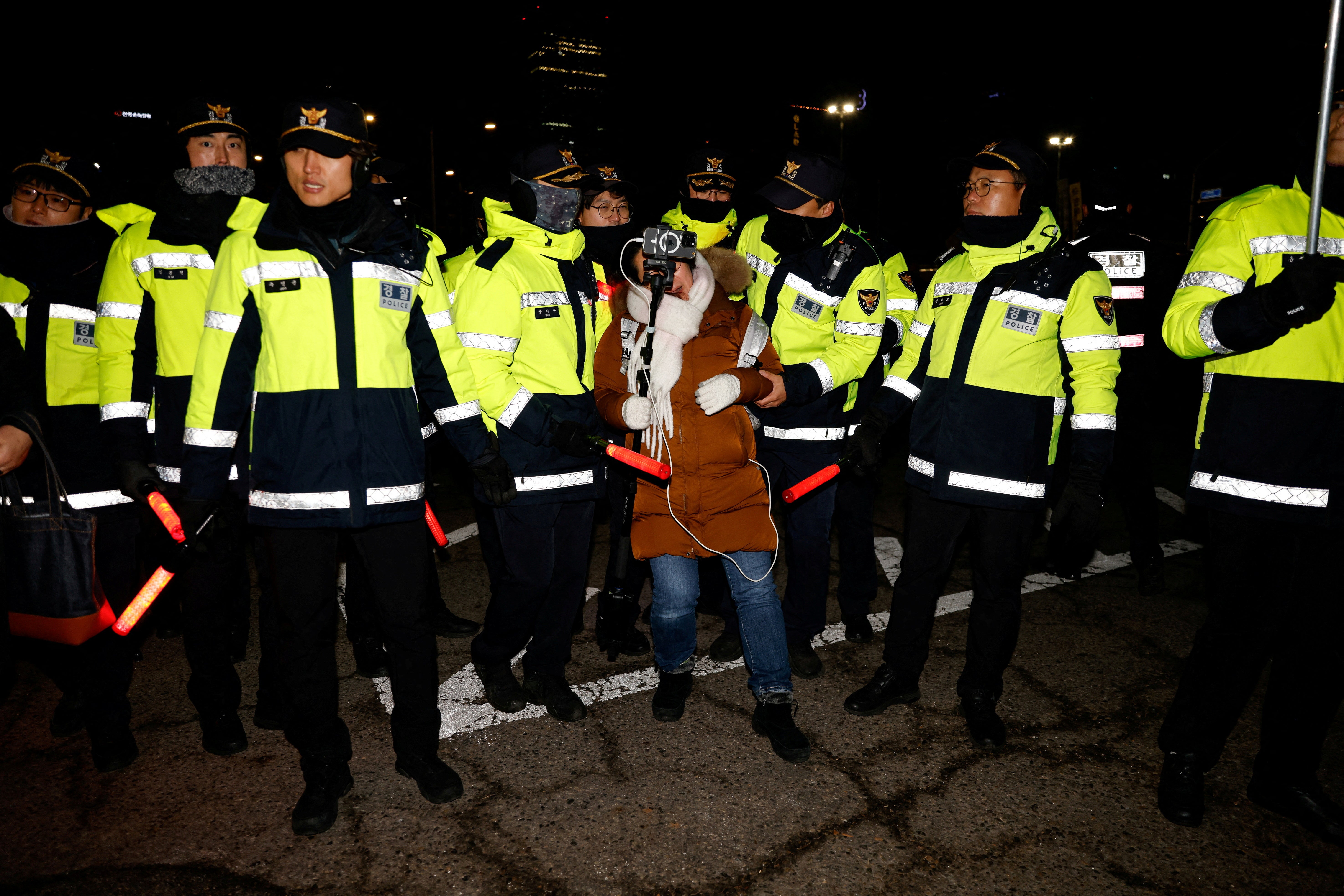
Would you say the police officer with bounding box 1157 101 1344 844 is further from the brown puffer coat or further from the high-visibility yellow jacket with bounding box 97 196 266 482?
the high-visibility yellow jacket with bounding box 97 196 266 482

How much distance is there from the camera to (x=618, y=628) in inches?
171

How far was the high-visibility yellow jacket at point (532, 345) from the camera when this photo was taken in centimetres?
335

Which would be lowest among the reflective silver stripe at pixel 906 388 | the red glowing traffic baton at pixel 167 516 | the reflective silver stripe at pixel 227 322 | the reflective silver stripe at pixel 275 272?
the red glowing traffic baton at pixel 167 516

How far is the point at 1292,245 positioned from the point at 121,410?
14.4 ft

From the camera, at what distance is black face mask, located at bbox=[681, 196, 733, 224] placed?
5.32 meters

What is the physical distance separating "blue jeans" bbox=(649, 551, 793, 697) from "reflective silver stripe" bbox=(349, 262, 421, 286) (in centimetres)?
152

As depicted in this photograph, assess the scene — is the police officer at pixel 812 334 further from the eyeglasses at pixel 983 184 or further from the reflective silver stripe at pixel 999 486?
the reflective silver stripe at pixel 999 486

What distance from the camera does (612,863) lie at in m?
2.72

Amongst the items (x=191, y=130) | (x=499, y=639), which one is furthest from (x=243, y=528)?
(x=191, y=130)

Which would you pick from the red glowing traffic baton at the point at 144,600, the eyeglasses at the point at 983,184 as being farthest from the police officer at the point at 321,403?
the eyeglasses at the point at 983,184

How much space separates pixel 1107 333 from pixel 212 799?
12.9ft

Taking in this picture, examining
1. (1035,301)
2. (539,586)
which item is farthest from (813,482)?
(539,586)

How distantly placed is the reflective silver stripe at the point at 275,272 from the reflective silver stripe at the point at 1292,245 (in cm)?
328

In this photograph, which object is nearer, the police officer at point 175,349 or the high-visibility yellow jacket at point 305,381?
the high-visibility yellow jacket at point 305,381
